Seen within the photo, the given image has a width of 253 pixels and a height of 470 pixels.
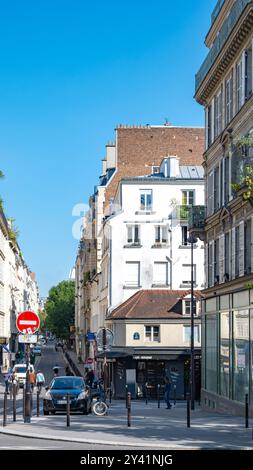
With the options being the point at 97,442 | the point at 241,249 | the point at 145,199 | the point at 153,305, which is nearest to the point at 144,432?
the point at 97,442

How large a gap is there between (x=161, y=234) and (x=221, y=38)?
31.3 metres

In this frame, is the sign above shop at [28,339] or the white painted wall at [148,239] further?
the white painted wall at [148,239]

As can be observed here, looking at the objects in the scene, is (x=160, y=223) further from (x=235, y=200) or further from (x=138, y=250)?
(x=235, y=200)

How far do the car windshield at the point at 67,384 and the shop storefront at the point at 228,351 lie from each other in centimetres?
579

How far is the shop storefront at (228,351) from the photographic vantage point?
32.7 metres

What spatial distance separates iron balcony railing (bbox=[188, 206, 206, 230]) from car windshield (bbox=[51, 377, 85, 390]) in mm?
11642

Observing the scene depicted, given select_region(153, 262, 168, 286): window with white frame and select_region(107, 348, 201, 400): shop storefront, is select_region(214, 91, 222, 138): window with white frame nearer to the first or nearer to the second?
select_region(107, 348, 201, 400): shop storefront

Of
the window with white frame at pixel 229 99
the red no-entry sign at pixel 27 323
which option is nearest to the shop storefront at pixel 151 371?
the window with white frame at pixel 229 99

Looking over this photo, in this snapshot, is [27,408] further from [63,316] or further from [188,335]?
[63,316]

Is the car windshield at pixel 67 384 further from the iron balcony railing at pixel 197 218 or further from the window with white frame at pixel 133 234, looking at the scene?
the window with white frame at pixel 133 234

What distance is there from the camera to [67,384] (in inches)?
1308

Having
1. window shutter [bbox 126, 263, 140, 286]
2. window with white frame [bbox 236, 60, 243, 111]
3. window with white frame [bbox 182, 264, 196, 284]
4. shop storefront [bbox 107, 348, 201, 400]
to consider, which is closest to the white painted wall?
window with white frame [bbox 182, 264, 196, 284]
